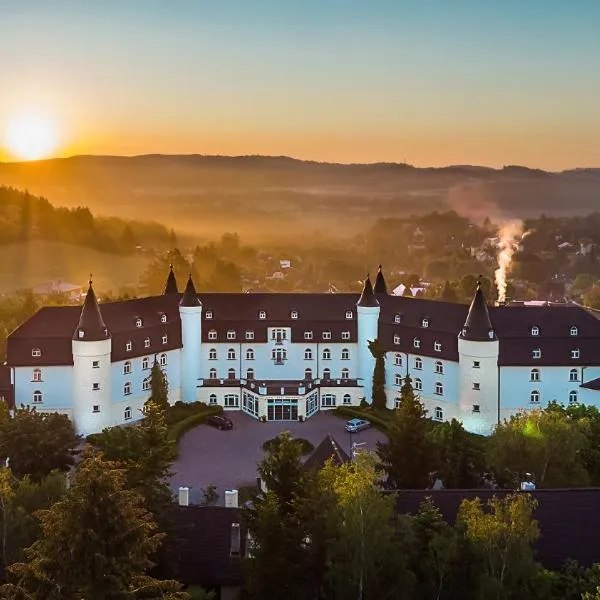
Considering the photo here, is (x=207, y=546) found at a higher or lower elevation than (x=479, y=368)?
lower

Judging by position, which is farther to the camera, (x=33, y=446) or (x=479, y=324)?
(x=479, y=324)

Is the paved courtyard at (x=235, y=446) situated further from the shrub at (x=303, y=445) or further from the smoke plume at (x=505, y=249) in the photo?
the smoke plume at (x=505, y=249)

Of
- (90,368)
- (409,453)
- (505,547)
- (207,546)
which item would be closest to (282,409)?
(90,368)

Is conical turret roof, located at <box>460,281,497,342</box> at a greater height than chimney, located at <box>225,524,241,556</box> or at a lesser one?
greater

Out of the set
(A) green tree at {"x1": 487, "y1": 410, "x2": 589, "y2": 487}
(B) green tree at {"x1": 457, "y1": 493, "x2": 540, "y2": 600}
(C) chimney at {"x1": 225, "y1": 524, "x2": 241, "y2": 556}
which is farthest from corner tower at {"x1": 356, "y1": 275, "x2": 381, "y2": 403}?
(B) green tree at {"x1": 457, "y1": 493, "x2": 540, "y2": 600}

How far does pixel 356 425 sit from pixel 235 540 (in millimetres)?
24945

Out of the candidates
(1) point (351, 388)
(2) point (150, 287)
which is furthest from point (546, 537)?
(2) point (150, 287)

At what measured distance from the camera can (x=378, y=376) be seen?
59.3m

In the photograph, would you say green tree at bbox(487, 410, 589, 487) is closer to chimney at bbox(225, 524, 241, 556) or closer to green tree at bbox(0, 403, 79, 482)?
chimney at bbox(225, 524, 241, 556)

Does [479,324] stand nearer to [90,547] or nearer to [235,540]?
[235,540]

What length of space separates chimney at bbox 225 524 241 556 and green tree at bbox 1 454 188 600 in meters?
11.5

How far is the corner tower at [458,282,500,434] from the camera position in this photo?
177ft

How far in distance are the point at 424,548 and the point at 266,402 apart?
109 ft

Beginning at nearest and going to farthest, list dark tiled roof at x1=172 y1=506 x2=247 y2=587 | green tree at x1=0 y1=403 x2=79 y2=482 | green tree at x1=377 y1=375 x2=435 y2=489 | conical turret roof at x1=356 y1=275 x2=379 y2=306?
dark tiled roof at x1=172 y1=506 x2=247 y2=587, green tree at x1=377 y1=375 x2=435 y2=489, green tree at x1=0 y1=403 x2=79 y2=482, conical turret roof at x1=356 y1=275 x2=379 y2=306
